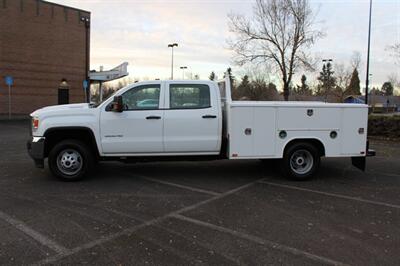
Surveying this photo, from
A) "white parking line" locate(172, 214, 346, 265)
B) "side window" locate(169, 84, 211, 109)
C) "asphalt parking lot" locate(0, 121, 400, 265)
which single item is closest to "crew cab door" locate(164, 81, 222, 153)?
"side window" locate(169, 84, 211, 109)

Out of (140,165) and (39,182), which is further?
(140,165)

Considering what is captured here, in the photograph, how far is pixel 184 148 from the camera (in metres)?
7.41

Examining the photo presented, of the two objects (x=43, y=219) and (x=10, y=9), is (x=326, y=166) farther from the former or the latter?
(x=10, y=9)

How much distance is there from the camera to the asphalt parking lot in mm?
4078

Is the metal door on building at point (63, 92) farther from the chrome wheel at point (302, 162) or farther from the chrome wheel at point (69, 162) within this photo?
the chrome wheel at point (302, 162)

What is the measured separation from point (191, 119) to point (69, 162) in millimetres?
2513

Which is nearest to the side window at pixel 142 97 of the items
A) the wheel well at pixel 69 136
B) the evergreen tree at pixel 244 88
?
the wheel well at pixel 69 136

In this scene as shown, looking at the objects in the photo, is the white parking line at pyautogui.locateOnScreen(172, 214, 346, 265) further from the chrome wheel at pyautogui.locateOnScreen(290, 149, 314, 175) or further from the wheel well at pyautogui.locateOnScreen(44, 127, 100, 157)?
the chrome wheel at pyautogui.locateOnScreen(290, 149, 314, 175)

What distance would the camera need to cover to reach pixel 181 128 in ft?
24.0

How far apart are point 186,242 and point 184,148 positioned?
315 centimetres

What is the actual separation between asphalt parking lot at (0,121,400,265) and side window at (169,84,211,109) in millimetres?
1526

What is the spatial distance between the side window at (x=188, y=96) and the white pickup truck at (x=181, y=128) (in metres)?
0.02

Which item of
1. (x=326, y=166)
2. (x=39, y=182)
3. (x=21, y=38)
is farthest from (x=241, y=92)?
(x=39, y=182)

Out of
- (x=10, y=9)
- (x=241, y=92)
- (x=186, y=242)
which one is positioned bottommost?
(x=186, y=242)
